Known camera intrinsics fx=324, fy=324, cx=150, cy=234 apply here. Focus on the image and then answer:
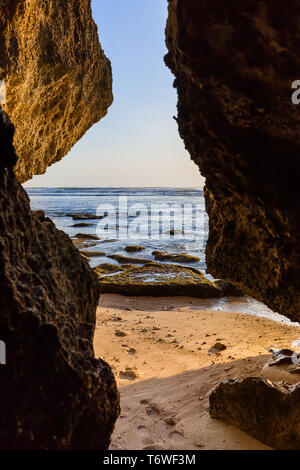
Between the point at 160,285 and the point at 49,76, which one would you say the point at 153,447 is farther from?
the point at 160,285

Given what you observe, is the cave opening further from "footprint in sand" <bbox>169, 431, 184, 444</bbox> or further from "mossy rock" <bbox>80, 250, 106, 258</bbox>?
"mossy rock" <bbox>80, 250, 106, 258</bbox>

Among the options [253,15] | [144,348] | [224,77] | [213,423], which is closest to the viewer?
[253,15]

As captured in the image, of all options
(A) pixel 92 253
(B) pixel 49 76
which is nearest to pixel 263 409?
(B) pixel 49 76

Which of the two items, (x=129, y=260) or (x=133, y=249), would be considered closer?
(x=129, y=260)

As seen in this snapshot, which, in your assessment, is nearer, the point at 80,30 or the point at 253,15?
the point at 253,15

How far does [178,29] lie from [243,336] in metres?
4.76

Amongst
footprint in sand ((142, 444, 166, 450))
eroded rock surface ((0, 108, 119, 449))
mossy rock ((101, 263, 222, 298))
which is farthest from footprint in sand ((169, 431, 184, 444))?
mossy rock ((101, 263, 222, 298))

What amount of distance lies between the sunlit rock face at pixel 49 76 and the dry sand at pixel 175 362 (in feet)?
10.1

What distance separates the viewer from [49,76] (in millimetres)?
4004

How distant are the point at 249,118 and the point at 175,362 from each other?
11.3 feet

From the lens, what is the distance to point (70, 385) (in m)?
1.91

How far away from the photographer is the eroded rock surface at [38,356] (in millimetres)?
1785
